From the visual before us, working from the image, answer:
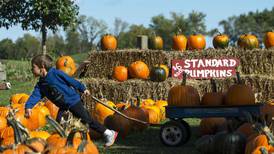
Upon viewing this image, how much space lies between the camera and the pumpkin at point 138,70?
1509cm

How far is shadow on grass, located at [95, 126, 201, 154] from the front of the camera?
26.7ft

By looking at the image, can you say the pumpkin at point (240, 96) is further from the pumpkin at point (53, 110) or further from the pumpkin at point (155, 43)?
the pumpkin at point (155, 43)

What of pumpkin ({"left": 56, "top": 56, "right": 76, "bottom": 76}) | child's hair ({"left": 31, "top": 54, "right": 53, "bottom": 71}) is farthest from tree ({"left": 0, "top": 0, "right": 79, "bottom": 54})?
child's hair ({"left": 31, "top": 54, "right": 53, "bottom": 71})

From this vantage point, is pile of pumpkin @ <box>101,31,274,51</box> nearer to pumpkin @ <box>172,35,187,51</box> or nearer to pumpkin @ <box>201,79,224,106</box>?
pumpkin @ <box>172,35,187,51</box>

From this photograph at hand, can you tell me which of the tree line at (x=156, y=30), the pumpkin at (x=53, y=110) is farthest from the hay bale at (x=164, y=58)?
the tree line at (x=156, y=30)

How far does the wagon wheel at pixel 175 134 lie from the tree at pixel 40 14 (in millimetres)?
16635

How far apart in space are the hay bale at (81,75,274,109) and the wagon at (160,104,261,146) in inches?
216

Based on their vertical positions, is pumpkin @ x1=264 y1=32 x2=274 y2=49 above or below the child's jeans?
above

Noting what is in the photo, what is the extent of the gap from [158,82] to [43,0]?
466 inches

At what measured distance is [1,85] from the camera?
10.8 meters

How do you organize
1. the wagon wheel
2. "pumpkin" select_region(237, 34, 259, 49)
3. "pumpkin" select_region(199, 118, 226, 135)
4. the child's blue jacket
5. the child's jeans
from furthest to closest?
1. "pumpkin" select_region(237, 34, 259, 49)
2. "pumpkin" select_region(199, 118, 226, 135)
3. the wagon wheel
4. the child's jeans
5. the child's blue jacket

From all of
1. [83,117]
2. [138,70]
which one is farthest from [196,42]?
[83,117]

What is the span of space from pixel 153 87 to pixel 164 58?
51.6 inches

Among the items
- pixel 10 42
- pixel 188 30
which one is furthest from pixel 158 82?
pixel 188 30
